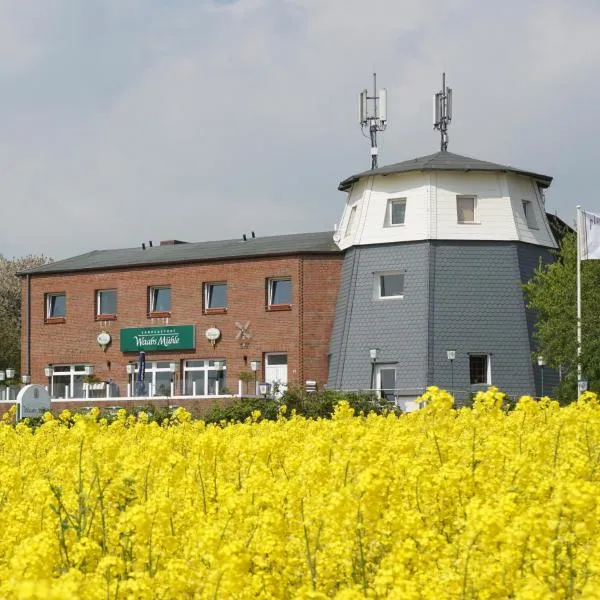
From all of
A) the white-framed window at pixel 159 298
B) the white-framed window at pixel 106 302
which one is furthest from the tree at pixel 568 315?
the white-framed window at pixel 106 302

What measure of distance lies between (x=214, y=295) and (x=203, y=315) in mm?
1075

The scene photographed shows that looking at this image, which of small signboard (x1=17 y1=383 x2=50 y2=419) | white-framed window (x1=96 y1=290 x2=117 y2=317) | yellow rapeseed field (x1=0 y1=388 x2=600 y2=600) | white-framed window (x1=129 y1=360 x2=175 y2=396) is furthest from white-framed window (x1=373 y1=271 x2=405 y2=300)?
yellow rapeseed field (x1=0 y1=388 x2=600 y2=600)

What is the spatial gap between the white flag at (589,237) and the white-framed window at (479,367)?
7956 mm

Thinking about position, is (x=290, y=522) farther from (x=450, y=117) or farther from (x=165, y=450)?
(x=450, y=117)

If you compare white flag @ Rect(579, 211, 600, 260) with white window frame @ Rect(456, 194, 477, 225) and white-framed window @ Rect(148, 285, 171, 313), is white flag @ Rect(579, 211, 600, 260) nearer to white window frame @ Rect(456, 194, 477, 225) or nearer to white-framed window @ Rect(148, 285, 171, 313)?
white window frame @ Rect(456, 194, 477, 225)

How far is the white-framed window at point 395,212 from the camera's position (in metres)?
47.2

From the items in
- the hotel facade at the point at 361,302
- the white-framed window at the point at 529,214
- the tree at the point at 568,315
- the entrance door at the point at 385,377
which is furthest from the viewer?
Result: the white-framed window at the point at 529,214

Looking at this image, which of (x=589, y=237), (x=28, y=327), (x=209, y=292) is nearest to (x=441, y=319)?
(x=589, y=237)

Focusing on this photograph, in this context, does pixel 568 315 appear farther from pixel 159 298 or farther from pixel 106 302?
pixel 106 302

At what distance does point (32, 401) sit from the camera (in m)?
34.4

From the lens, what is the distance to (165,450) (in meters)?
10.5

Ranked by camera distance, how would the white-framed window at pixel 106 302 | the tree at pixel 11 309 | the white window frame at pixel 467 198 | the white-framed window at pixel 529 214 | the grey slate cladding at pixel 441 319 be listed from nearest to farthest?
the grey slate cladding at pixel 441 319
the white window frame at pixel 467 198
the white-framed window at pixel 529 214
the white-framed window at pixel 106 302
the tree at pixel 11 309

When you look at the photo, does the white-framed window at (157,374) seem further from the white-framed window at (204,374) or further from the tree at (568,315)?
the tree at (568,315)

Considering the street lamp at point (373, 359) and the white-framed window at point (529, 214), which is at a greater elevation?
the white-framed window at point (529, 214)
